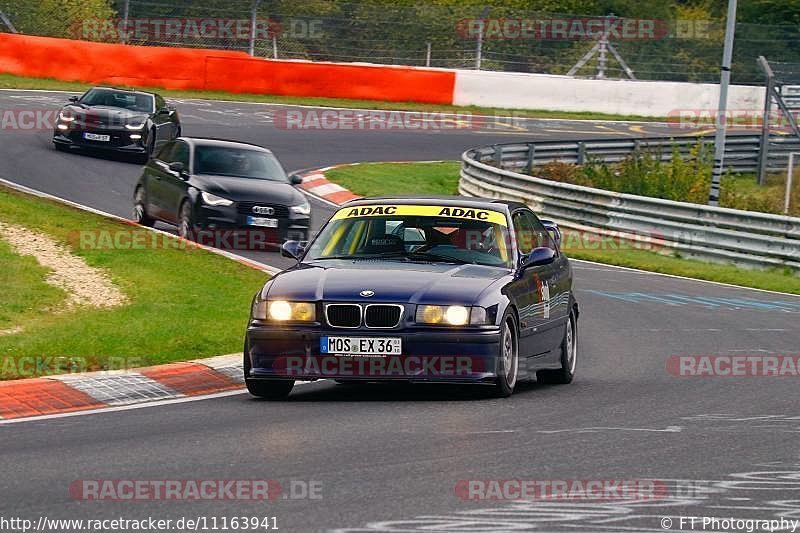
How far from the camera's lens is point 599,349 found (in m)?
14.8

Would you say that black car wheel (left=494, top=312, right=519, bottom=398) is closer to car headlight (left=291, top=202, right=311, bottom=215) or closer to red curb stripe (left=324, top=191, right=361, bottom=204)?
car headlight (left=291, top=202, right=311, bottom=215)

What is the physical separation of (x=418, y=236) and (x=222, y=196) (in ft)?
31.0

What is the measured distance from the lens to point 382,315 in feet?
34.9

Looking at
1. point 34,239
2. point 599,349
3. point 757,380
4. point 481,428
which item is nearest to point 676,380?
point 757,380

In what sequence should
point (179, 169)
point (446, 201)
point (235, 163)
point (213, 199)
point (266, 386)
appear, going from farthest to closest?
point (235, 163) → point (179, 169) → point (213, 199) → point (446, 201) → point (266, 386)

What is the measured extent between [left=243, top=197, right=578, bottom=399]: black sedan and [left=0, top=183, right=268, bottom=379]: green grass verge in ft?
4.92

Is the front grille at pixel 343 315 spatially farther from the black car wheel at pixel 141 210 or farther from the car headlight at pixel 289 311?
the black car wheel at pixel 141 210

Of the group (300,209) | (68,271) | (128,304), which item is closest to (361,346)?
(128,304)

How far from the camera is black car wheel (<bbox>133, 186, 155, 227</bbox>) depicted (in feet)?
73.4

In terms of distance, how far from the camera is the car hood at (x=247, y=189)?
68.8 feet

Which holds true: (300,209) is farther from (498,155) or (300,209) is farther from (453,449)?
(498,155)

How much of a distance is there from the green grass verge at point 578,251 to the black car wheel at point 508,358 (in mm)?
11953

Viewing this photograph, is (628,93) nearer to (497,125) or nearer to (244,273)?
(497,125)

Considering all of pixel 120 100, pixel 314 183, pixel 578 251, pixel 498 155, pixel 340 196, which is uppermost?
pixel 120 100
